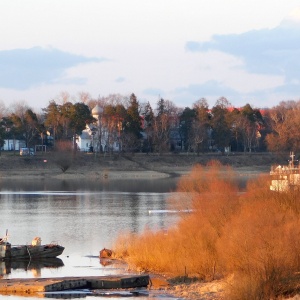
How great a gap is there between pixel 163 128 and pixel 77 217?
65.8 m

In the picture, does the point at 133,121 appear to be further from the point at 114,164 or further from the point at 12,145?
the point at 12,145

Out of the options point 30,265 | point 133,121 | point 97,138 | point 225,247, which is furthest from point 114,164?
point 225,247

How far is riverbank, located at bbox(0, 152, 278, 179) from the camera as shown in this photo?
365 feet

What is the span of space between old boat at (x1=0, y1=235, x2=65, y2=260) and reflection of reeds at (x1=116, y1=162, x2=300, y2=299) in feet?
9.72

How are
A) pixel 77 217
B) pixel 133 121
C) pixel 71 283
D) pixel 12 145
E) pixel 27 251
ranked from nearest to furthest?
pixel 71 283 < pixel 27 251 < pixel 77 217 < pixel 133 121 < pixel 12 145

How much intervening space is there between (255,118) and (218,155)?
41.3 feet

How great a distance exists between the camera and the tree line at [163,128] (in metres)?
124

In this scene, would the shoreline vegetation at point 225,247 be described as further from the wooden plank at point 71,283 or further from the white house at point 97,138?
the white house at point 97,138

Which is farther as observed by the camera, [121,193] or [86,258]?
[121,193]

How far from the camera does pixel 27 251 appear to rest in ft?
134

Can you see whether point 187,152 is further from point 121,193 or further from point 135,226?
point 135,226

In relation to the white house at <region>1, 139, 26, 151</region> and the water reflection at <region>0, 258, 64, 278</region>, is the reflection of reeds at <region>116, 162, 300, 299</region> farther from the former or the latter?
the white house at <region>1, 139, 26, 151</region>

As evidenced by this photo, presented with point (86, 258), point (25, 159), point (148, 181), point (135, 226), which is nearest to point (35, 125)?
point (25, 159)

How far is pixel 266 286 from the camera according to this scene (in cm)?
2672
